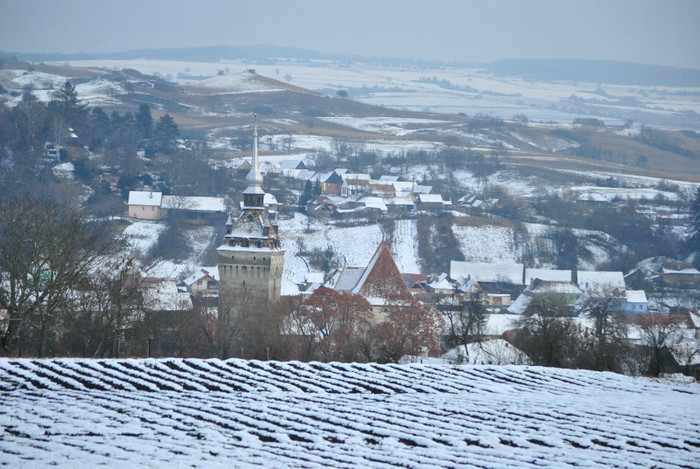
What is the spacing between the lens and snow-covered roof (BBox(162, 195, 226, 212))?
11306 centimetres

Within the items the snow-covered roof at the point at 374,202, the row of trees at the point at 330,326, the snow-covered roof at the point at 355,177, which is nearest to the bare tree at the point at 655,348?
the row of trees at the point at 330,326

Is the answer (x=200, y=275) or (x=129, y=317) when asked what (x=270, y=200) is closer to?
(x=200, y=275)

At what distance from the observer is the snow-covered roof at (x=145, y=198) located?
112 m

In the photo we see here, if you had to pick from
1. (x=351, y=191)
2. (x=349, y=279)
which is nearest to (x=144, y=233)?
(x=351, y=191)

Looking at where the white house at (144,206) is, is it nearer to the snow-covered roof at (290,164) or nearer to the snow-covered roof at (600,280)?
the snow-covered roof at (290,164)

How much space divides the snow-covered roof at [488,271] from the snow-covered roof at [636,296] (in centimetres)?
1047

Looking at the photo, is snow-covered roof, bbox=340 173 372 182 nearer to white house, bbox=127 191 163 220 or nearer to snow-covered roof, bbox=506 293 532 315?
white house, bbox=127 191 163 220

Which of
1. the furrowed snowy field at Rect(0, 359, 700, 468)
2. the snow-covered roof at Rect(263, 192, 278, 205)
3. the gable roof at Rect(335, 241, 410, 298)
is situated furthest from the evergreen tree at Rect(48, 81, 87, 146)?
the furrowed snowy field at Rect(0, 359, 700, 468)

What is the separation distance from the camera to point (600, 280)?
101875 millimetres

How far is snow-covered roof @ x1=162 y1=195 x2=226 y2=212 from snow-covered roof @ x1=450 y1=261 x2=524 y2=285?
2494cm

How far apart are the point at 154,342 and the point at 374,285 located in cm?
1917

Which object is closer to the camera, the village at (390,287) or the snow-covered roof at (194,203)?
the village at (390,287)

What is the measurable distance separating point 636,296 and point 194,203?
1770 inches

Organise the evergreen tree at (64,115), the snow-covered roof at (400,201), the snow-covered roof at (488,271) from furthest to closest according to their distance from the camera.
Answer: the evergreen tree at (64,115) → the snow-covered roof at (400,201) → the snow-covered roof at (488,271)
